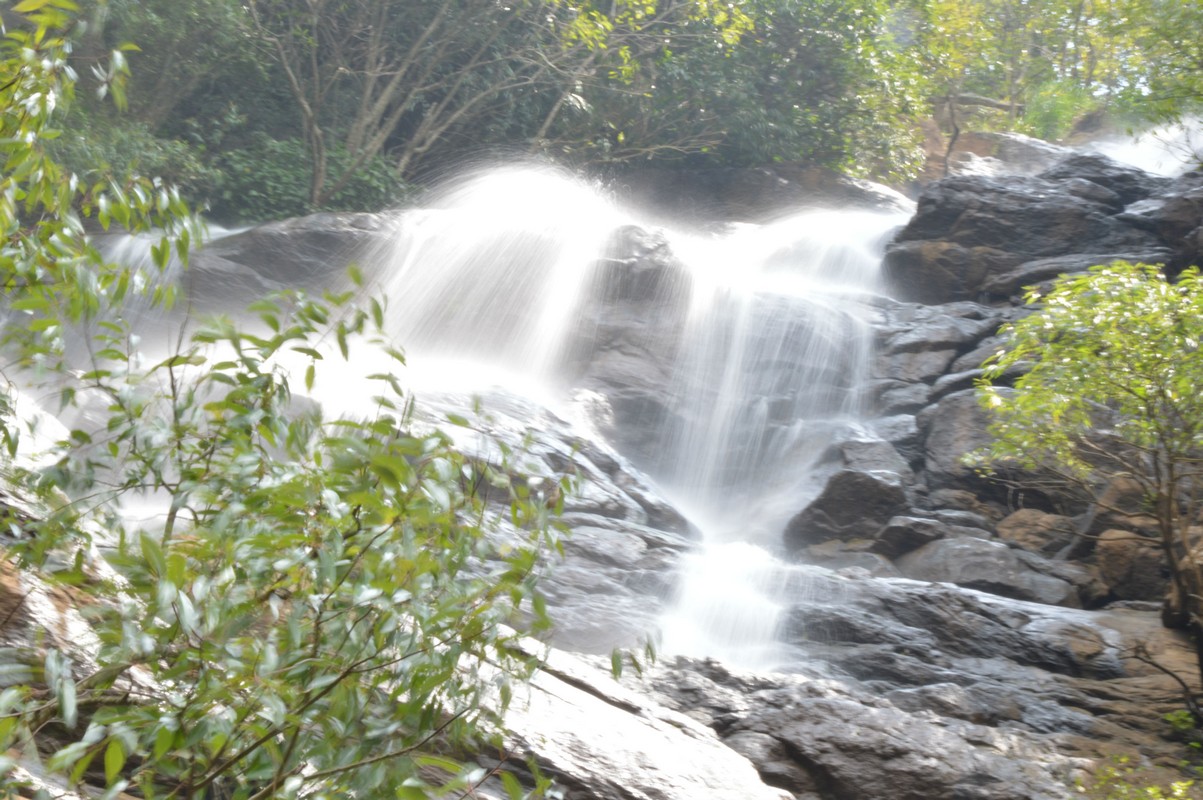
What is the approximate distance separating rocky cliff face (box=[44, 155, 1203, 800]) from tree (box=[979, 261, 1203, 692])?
3.66ft

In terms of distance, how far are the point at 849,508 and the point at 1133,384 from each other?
14.6 ft

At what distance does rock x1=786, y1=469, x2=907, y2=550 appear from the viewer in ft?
41.5

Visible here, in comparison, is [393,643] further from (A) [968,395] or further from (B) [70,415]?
(A) [968,395]

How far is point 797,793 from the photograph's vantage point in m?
6.57

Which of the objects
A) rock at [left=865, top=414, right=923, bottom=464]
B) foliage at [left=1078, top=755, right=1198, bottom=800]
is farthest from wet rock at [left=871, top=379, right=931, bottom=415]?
foliage at [left=1078, top=755, right=1198, bottom=800]

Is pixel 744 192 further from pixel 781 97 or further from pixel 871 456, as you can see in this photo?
pixel 871 456

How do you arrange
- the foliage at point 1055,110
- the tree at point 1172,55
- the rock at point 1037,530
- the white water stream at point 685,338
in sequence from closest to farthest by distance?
the rock at point 1037,530, the white water stream at point 685,338, the tree at point 1172,55, the foliage at point 1055,110

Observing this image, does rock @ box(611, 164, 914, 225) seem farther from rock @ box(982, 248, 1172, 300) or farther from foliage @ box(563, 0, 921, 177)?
rock @ box(982, 248, 1172, 300)

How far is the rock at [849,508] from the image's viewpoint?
1264cm

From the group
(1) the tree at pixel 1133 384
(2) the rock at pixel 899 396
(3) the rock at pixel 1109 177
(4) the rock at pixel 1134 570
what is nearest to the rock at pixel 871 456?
(2) the rock at pixel 899 396

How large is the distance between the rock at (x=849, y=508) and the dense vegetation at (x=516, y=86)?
8.27 metres

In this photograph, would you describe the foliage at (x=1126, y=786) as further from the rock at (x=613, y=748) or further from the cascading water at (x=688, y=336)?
the cascading water at (x=688, y=336)

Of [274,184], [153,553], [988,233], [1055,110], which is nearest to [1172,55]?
[988,233]

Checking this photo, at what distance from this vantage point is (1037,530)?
12008mm
